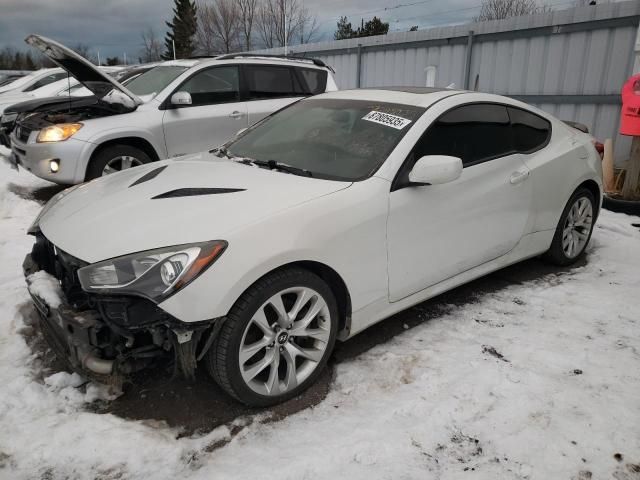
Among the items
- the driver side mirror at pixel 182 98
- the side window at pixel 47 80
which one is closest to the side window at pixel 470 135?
the driver side mirror at pixel 182 98

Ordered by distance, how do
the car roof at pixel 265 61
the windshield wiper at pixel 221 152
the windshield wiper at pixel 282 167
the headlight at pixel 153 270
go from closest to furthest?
the headlight at pixel 153 270 < the windshield wiper at pixel 282 167 < the windshield wiper at pixel 221 152 < the car roof at pixel 265 61

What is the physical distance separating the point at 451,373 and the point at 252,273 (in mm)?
1312

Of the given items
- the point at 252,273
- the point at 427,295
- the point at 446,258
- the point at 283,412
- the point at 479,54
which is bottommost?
the point at 283,412

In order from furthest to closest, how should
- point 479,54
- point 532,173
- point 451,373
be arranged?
point 479,54, point 532,173, point 451,373

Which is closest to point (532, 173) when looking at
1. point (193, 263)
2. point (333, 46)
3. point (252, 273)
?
point (252, 273)

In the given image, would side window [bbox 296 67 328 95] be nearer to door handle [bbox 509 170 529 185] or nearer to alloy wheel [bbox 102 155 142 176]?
alloy wheel [bbox 102 155 142 176]

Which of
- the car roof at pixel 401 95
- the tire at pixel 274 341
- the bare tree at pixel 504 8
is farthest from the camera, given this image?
the bare tree at pixel 504 8

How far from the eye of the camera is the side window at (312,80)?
729 cm

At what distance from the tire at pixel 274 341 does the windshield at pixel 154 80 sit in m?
4.73

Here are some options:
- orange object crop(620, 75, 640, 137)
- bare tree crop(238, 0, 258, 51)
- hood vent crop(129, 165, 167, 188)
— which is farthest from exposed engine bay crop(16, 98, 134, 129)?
bare tree crop(238, 0, 258, 51)

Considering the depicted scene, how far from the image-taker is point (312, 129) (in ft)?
11.2

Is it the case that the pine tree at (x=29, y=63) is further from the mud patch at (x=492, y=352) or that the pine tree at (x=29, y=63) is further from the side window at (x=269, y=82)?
the mud patch at (x=492, y=352)

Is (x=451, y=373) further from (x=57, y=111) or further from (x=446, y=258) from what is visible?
(x=57, y=111)

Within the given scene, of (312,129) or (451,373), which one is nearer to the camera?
(451,373)
